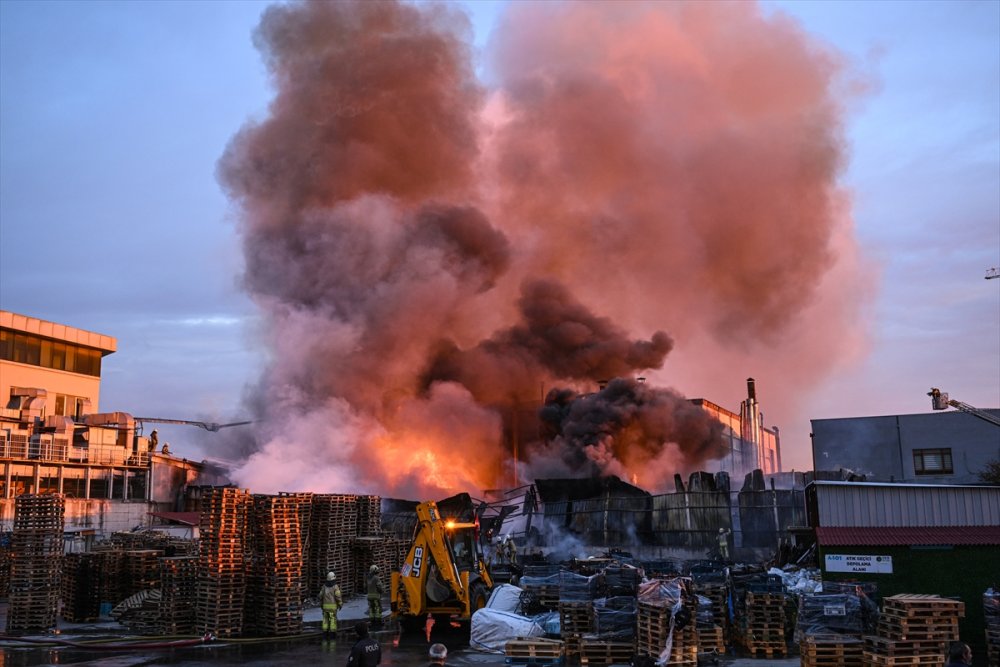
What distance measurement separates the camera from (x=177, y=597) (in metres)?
19.9

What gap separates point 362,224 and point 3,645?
1375 inches

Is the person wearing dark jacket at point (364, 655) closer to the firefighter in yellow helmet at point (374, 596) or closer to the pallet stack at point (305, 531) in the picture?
the firefighter in yellow helmet at point (374, 596)

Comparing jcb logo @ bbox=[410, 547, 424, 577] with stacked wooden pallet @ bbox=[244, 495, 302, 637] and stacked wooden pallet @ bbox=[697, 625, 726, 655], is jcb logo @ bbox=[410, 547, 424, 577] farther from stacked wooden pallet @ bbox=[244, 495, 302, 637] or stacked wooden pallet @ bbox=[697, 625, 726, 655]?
stacked wooden pallet @ bbox=[697, 625, 726, 655]

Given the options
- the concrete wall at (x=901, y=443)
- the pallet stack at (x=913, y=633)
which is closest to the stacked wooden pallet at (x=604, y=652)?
the pallet stack at (x=913, y=633)

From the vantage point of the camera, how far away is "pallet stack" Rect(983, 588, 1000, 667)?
50.3ft

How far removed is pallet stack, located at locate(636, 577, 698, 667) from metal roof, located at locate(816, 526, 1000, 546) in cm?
472

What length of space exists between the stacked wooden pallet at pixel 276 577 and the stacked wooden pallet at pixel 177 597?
1262mm

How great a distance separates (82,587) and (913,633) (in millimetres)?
20002

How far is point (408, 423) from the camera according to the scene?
164ft

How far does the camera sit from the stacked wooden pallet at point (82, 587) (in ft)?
75.3

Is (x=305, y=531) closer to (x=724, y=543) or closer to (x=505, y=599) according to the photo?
(x=505, y=599)

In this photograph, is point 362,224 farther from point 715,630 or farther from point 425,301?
point 715,630

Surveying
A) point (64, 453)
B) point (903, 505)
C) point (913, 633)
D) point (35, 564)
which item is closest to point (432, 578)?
point (35, 564)

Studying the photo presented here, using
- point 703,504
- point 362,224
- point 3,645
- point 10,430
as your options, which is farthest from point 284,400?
point 3,645
